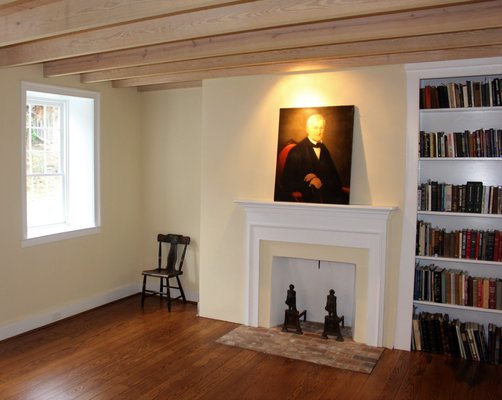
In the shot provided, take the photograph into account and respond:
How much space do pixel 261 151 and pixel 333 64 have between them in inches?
41.9

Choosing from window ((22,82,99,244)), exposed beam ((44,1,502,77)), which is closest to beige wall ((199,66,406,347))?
exposed beam ((44,1,502,77))

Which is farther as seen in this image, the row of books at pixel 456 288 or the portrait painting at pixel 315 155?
the portrait painting at pixel 315 155

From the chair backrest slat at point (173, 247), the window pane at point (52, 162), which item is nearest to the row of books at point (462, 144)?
the chair backrest slat at point (173, 247)

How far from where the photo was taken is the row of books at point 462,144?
4066 millimetres

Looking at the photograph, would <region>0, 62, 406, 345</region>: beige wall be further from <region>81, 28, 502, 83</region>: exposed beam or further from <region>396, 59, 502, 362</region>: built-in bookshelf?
<region>81, 28, 502, 83</region>: exposed beam

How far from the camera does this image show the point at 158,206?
602 cm

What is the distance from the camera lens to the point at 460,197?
13.8 ft

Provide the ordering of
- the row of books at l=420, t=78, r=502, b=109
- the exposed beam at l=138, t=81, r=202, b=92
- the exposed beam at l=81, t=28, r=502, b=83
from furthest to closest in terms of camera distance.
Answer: the exposed beam at l=138, t=81, r=202, b=92 < the row of books at l=420, t=78, r=502, b=109 < the exposed beam at l=81, t=28, r=502, b=83

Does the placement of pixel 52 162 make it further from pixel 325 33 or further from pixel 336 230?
pixel 325 33

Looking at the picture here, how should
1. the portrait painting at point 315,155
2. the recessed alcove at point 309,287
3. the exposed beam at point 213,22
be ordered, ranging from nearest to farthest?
1. the exposed beam at point 213,22
2. the portrait painting at point 315,155
3. the recessed alcove at point 309,287

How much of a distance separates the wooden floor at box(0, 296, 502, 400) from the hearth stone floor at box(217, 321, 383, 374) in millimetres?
99

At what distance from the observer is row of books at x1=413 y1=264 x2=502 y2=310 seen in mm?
4125

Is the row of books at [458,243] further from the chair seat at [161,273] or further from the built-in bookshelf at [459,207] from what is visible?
the chair seat at [161,273]

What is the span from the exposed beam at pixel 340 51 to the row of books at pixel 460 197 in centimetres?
125
